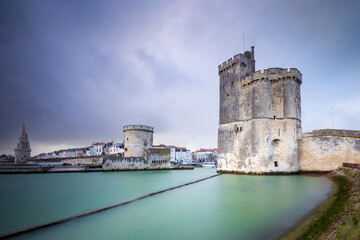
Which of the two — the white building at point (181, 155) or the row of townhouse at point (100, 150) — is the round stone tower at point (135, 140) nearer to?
the row of townhouse at point (100, 150)

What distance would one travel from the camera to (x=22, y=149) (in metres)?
53.5

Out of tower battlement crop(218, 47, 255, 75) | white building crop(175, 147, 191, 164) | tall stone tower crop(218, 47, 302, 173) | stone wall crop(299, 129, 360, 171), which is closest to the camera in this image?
stone wall crop(299, 129, 360, 171)

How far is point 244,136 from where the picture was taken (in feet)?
68.8

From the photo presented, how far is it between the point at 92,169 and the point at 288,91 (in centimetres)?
2958

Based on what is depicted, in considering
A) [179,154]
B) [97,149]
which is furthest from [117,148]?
[179,154]

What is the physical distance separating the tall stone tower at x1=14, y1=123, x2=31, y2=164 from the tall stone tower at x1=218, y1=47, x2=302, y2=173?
189 feet

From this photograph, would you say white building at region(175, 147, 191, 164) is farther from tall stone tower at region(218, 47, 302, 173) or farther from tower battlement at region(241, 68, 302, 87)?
tower battlement at region(241, 68, 302, 87)

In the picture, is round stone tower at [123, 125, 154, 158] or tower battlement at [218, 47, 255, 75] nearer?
tower battlement at [218, 47, 255, 75]

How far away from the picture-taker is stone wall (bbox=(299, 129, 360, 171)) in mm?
17109

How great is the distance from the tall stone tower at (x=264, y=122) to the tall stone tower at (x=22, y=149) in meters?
57.6

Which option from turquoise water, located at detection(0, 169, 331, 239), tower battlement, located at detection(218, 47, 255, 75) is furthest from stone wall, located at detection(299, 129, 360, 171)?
turquoise water, located at detection(0, 169, 331, 239)

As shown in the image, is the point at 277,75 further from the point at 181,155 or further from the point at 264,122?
the point at 181,155

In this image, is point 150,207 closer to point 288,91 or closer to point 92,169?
point 288,91

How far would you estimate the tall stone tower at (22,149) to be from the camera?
175 ft
